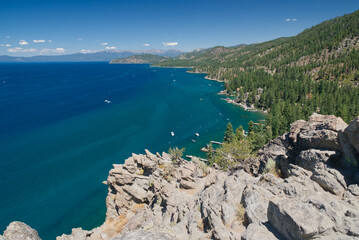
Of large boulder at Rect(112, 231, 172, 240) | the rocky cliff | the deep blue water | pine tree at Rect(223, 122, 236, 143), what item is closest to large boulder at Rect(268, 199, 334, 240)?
the rocky cliff

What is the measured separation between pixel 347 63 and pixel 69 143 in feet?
652

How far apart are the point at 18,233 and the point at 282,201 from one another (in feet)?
85.3

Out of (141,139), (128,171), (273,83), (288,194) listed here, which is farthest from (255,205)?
(273,83)

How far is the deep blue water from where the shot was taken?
54.0 meters

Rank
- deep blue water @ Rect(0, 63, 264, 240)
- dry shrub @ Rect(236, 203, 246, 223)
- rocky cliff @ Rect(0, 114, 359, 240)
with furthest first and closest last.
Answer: deep blue water @ Rect(0, 63, 264, 240) < dry shrub @ Rect(236, 203, 246, 223) < rocky cliff @ Rect(0, 114, 359, 240)

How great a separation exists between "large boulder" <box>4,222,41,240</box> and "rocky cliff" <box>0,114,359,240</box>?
0.25 feet

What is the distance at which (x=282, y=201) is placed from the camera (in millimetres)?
13656

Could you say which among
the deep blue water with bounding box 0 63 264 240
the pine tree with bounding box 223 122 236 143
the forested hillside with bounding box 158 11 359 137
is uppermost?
the forested hillside with bounding box 158 11 359 137

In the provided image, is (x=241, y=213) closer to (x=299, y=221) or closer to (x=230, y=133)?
(x=299, y=221)

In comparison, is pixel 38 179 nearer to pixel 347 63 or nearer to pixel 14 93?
pixel 14 93

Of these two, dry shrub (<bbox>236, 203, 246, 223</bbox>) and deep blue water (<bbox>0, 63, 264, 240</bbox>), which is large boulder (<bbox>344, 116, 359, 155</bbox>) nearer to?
dry shrub (<bbox>236, 203, 246, 223</bbox>)

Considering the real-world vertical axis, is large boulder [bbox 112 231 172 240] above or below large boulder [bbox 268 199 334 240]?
below

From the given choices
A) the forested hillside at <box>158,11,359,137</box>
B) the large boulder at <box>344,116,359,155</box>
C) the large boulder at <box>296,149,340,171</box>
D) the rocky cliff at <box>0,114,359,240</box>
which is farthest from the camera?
the forested hillside at <box>158,11,359,137</box>

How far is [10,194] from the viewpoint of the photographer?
190ft
